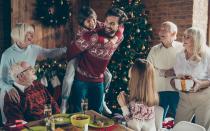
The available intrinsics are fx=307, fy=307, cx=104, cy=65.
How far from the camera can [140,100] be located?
2.54 m

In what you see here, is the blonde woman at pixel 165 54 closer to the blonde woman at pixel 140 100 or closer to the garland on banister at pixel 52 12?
the blonde woman at pixel 140 100

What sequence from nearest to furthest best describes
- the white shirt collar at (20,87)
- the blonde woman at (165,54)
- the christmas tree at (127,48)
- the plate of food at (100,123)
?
the plate of food at (100,123)
the white shirt collar at (20,87)
the blonde woman at (165,54)
the christmas tree at (127,48)

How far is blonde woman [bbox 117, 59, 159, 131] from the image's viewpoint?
98.1 inches

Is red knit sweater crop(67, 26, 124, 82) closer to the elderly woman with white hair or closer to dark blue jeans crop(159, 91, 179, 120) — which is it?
the elderly woman with white hair

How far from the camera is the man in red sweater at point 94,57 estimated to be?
12.2ft

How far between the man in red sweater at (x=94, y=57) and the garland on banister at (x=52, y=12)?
1.52 metres

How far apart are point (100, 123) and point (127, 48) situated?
2.43 metres

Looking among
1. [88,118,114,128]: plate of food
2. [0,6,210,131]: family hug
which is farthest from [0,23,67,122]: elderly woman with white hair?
[88,118,114,128]: plate of food

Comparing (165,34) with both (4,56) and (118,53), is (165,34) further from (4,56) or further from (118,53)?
(4,56)

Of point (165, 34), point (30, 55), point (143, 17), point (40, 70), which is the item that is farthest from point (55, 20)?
point (165, 34)

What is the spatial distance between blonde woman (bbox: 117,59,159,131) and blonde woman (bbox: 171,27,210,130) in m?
0.90

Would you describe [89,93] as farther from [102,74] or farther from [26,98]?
[26,98]

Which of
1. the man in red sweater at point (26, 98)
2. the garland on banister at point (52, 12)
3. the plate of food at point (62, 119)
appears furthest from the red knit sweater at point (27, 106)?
the garland on banister at point (52, 12)

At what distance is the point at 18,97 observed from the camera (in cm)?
317
